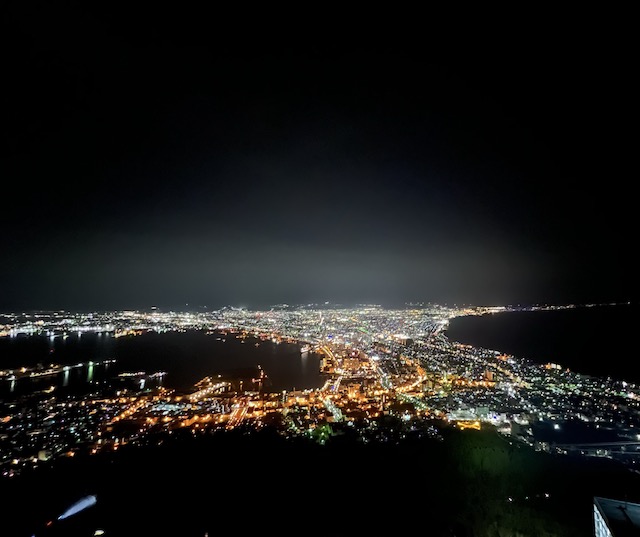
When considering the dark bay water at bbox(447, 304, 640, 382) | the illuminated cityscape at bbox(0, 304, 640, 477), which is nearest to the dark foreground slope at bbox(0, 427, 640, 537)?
the illuminated cityscape at bbox(0, 304, 640, 477)

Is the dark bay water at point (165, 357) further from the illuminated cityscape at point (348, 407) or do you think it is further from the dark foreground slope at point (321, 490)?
the dark foreground slope at point (321, 490)

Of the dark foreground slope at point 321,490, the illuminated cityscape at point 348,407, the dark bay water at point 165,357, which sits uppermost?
the dark bay water at point 165,357

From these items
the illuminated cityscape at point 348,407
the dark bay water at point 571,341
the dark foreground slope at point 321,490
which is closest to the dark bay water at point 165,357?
the illuminated cityscape at point 348,407

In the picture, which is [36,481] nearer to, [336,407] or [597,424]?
[336,407]

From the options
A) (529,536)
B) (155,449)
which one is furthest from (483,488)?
(155,449)

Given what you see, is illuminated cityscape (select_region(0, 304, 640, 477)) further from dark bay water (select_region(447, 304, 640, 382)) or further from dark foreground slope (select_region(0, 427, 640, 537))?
dark bay water (select_region(447, 304, 640, 382))

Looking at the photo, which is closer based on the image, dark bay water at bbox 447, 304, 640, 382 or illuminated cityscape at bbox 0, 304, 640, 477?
illuminated cityscape at bbox 0, 304, 640, 477
